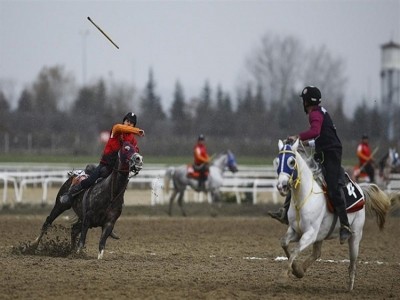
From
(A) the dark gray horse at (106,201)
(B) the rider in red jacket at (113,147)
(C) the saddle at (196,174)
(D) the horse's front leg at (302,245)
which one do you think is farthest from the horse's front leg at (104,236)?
(C) the saddle at (196,174)

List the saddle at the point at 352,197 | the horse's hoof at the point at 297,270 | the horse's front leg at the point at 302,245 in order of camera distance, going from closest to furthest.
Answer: the horse's front leg at the point at 302,245 < the horse's hoof at the point at 297,270 < the saddle at the point at 352,197

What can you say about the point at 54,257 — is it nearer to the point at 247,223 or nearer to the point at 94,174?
the point at 94,174

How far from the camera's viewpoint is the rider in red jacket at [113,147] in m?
14.7

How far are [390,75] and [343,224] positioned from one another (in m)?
64.7

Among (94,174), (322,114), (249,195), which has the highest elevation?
(322,114)

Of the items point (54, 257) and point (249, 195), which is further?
point (249, 195)

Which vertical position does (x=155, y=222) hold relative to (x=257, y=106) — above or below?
below

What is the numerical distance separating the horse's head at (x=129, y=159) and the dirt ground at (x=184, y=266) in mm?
1548

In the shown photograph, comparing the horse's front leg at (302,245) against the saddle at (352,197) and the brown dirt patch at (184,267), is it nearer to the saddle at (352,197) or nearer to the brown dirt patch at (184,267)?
the brown dirt patch at (184,267)

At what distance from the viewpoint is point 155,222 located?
24953 millimetres

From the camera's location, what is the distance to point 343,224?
1197 centimetres

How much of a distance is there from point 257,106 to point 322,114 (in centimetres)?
4109

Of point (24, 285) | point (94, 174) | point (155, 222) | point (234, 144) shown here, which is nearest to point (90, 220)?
point (94, 174)

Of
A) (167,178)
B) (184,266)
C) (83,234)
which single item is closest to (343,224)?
(184,266)
